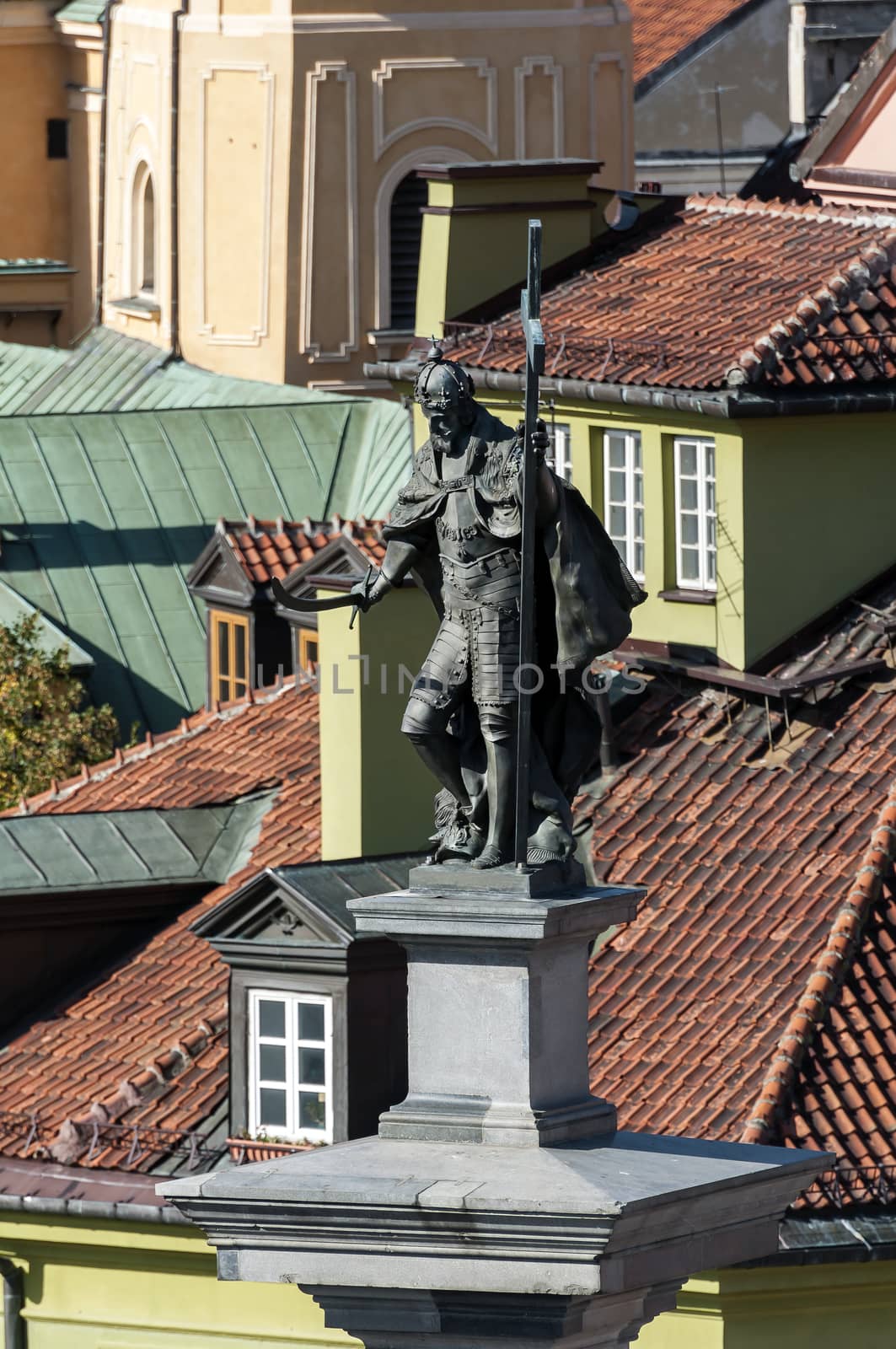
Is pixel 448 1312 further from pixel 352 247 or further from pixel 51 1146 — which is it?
pixel 352 247

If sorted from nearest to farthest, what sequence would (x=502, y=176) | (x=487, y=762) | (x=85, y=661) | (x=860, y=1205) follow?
(x=487, y=762) → (x=860, y=1205) → (x=502, y=176) → (x=85, y=661)

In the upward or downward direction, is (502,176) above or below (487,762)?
above

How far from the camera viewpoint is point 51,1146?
1585 inches

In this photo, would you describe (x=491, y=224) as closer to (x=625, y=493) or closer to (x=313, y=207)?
(x=625, y=493)

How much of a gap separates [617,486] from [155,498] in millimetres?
23993

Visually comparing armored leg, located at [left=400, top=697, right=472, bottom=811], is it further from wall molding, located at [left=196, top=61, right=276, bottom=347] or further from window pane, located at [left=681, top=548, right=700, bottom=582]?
wall molding, located at [left=196, top=61, right=276, bottom=347]

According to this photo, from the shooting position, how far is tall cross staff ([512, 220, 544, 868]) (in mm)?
22766

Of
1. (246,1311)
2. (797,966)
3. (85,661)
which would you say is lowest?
Result: (246,1311)

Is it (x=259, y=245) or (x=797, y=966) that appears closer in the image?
(x=797, y=966)

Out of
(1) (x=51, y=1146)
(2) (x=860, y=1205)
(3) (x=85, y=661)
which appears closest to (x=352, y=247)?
(3) (x=85, y=661)

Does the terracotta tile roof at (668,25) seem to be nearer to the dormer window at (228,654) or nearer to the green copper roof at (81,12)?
the green copper roof at (81,12)

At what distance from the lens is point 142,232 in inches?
3253

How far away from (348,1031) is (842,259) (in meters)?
8.98

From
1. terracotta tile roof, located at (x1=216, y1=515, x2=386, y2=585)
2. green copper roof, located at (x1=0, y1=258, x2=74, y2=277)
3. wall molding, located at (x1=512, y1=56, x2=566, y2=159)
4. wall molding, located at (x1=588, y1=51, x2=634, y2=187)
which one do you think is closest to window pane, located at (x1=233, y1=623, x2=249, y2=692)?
terracotta tile roof, located at (x1=216, y1=515, x2=386, y2=585)
